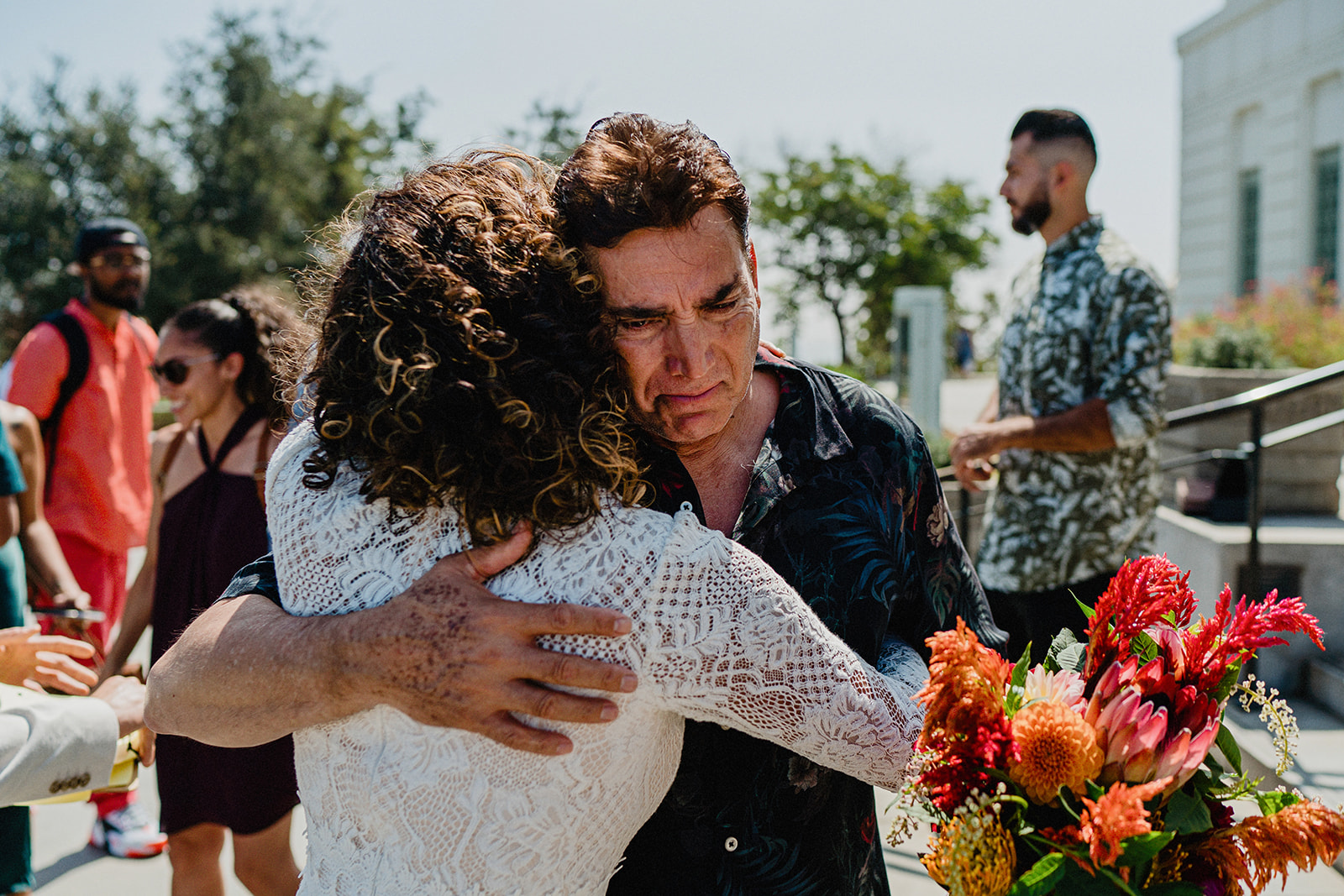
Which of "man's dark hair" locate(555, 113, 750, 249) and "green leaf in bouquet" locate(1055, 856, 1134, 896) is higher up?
"man's dark hair" locate(555, 113, 750, 249)

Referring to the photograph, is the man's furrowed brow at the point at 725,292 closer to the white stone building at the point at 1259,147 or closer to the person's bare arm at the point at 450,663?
the person's bare arm at the point at 450,663

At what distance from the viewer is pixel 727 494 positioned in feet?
5.76

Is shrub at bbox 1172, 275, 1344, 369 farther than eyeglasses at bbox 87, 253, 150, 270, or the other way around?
shrub at bbox 1172, 275, 1344, 369

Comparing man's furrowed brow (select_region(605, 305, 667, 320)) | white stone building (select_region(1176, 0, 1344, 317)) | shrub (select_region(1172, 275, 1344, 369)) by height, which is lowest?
shrub (select_region(1172, 275, 1344, 369))

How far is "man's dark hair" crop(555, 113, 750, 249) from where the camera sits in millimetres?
1506

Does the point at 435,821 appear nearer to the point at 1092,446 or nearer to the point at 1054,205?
the point at 1092,446

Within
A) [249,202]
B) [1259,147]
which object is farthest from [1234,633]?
[249,202]

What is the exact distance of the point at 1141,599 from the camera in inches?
51.1

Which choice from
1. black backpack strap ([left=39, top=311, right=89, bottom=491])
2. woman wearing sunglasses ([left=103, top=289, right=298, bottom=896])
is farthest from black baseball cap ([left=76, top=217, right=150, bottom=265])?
woman wearing sunglasses ([left=103, top=289, right=298, bottom=896])

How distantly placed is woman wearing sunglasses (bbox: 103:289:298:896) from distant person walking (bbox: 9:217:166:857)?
1.48 meters

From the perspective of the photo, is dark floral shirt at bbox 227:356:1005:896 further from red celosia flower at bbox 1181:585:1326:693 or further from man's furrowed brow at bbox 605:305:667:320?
red celosia flower at bbox 1181:585:1326:693

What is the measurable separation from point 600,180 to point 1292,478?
5226 millimetres

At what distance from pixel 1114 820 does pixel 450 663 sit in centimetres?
80

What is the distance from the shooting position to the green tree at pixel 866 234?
2069 centimetres
